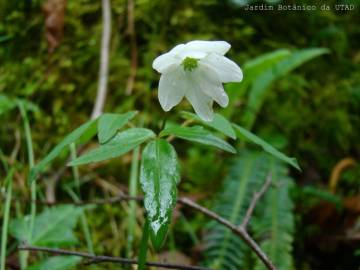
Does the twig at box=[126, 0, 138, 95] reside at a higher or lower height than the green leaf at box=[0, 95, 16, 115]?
higher

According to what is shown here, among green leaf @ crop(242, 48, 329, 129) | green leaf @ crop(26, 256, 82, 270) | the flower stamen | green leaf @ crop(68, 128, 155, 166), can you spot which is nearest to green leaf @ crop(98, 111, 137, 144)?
green leaf @ crop(68, 128, 155, 166)

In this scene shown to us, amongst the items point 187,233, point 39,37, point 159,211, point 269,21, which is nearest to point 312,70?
point 269,21

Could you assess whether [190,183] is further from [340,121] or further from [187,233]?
[340,121]

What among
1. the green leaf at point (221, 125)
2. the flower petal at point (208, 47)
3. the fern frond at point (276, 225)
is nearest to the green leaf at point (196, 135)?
the green leaf at point (221, 125)

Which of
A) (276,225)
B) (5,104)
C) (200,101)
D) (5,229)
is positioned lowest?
(276,225)

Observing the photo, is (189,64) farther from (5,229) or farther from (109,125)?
(5,229)

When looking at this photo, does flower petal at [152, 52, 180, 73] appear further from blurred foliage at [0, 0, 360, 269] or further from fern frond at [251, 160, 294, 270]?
blurred foliage at [0, 0, 360, 269]

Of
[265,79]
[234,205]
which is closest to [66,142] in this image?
[234,205]
